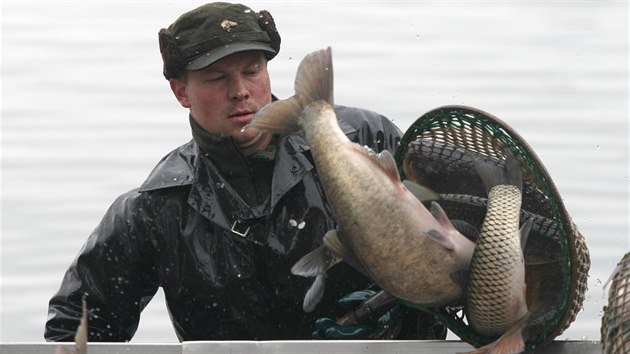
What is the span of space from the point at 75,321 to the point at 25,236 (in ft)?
16.6

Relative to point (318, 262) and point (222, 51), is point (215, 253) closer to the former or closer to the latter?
point (222, 51)

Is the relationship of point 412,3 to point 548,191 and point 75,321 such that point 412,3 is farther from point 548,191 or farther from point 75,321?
point 548,191

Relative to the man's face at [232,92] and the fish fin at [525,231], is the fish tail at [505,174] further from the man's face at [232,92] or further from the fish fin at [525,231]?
the man's face at [232,92]

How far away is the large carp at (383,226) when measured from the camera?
16.0 ft

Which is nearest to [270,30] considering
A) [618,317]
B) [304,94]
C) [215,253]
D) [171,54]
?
[171,54]

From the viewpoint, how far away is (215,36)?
237 inches

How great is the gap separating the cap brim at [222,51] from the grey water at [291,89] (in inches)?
165

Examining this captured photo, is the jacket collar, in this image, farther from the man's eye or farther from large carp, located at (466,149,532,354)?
large carp, located at (466,149,532,354)

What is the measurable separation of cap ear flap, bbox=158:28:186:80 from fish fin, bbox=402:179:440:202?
1261mm

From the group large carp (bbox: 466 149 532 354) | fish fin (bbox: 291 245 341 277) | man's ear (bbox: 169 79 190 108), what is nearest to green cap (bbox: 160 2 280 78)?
man's ear (bbox: 169 79 190 108)

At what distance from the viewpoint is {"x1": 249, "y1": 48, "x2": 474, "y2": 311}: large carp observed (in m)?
4.86

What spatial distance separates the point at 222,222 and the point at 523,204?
1326 mm

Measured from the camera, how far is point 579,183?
11.2 m

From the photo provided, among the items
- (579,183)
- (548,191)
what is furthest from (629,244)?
(548,191)
